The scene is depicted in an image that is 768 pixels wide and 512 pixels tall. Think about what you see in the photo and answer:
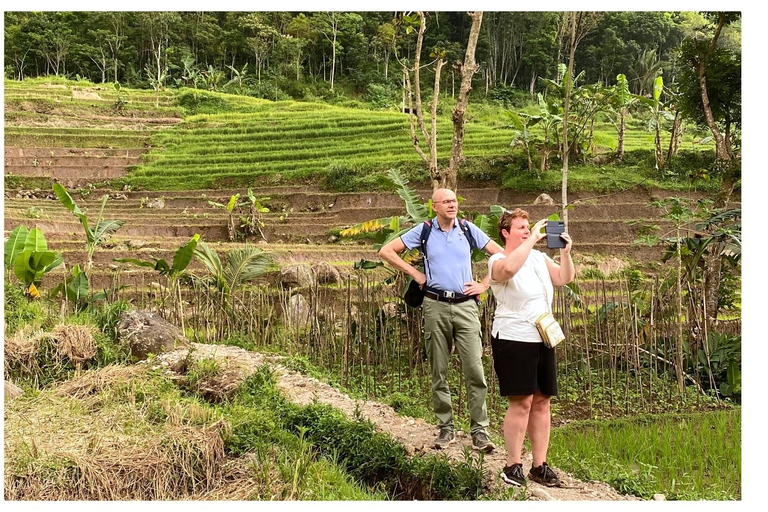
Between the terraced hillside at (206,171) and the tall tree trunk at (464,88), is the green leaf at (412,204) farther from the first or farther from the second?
the terraced hillside at (206,171)

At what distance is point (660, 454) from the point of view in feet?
12.0

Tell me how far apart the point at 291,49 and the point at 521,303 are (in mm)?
31629

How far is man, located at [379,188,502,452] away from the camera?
10.7 ft

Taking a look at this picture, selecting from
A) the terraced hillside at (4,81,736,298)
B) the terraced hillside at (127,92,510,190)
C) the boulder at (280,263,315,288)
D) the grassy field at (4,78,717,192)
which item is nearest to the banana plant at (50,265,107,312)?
the terraced hillside at (4,81,736,298)

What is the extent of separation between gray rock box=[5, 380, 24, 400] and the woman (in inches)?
112

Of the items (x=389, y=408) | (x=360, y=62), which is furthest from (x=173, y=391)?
(x=360, y=62)

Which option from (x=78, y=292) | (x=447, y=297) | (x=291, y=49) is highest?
(x=291, y=49)

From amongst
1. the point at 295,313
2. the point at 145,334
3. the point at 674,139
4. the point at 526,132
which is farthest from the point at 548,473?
the point at 674,139

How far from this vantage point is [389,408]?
4266mm

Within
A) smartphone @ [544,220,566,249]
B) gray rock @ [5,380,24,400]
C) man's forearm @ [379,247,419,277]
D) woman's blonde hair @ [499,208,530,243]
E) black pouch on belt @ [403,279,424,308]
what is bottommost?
gray rock @ [5,380,24,400]

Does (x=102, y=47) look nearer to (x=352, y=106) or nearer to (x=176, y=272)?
(x=352, y=106)

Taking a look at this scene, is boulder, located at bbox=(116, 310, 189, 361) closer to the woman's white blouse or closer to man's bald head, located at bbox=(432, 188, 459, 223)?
man's bald head, located at bbox=(432, 188, 459, 223)

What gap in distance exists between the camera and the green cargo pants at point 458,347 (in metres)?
3.26

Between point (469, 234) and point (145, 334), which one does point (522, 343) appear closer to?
point (469, 234)
